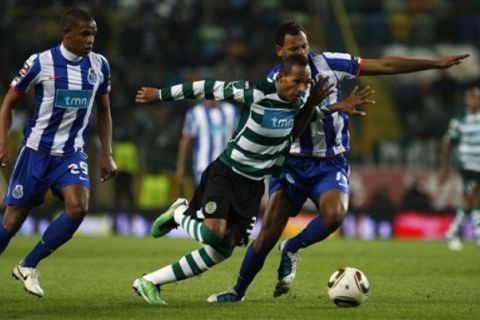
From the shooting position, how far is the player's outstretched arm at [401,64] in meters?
9.48

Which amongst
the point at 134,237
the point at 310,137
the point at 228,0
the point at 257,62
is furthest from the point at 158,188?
the point at 310,137

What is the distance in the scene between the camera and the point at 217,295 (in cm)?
942

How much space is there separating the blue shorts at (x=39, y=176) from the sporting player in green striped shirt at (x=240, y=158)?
1.00 metres

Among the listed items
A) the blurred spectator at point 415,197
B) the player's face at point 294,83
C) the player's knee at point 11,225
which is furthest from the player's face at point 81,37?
the blurred spectator at point 415,197

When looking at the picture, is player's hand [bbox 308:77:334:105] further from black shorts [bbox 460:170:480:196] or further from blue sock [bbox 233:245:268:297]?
black shorts [bbox 460:170:480:196]

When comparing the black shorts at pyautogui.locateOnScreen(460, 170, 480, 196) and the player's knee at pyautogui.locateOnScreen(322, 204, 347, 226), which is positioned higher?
the player's knee at pyautogui.locateOnScreen(322, 204, 347, 226)

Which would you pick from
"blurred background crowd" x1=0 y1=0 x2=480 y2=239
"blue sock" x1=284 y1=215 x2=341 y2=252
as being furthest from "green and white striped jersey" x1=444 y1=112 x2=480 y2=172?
"blue sock" x1=284 y1=215 x2=341 y2=252

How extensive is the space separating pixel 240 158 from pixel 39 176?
5.42ft

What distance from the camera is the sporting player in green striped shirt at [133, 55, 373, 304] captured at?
343 inches

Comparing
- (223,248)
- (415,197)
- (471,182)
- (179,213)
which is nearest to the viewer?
(223,248)

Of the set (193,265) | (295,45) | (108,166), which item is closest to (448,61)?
(295,45)

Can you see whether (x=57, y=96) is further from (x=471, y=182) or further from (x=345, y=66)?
(x=471, y=182)

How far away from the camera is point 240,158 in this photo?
895cm

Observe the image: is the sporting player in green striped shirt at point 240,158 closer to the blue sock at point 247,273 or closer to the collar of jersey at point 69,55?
the blue sock at point 247,273
